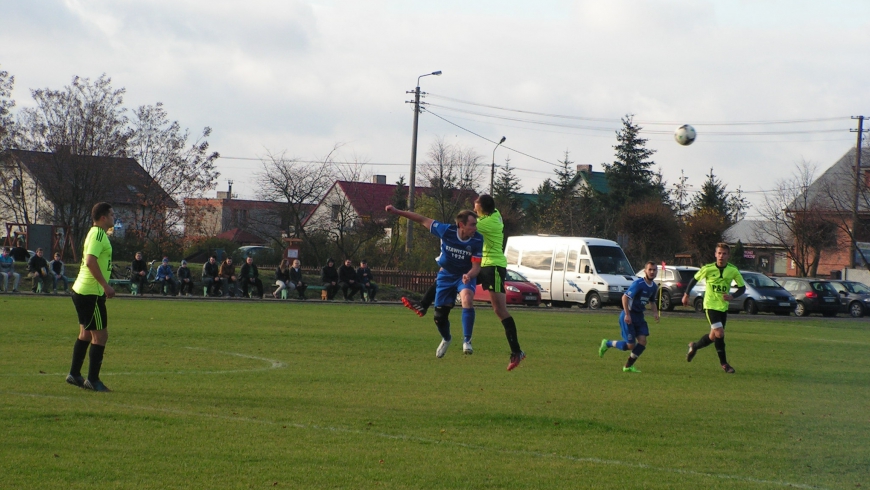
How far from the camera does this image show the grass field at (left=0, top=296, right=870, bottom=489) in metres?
6.49

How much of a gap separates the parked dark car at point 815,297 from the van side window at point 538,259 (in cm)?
954

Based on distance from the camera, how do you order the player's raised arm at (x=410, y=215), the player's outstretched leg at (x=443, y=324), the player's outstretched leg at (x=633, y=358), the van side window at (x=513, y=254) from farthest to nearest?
the van side window at (x=513, y=254)
the player's outstretched leg at (x=633, y=358)
the player's outstretched leg at (x=443, y=324)
the player's raised arm at (x=410, y=215)

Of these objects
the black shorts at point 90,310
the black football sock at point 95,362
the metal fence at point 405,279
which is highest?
the metal fence at point 405,279

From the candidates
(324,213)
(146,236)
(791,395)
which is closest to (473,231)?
(791,395)

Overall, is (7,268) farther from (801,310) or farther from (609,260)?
(801,310)

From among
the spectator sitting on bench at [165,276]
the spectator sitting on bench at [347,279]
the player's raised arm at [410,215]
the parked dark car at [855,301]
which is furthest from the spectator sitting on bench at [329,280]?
the player's raised arm at [410,215]

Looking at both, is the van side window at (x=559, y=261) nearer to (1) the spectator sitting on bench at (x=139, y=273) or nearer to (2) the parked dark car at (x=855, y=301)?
(2) the parked dark car at (x=855, y=301)

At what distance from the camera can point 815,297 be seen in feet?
124

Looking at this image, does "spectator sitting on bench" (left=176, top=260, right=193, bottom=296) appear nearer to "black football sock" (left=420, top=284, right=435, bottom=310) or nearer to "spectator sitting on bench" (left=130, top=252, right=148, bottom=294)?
"spectator sitting on bench" (left=130, top=252, right=148, bottom=294)

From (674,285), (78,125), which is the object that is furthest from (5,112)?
(674,285)

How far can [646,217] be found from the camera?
56312 millimetres

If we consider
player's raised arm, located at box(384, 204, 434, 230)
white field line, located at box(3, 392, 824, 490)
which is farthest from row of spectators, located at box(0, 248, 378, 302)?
white field line, located at box(3, 392, 824, 490)

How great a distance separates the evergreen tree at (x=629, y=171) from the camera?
68438 millimetres

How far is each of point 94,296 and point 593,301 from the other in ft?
91.3
